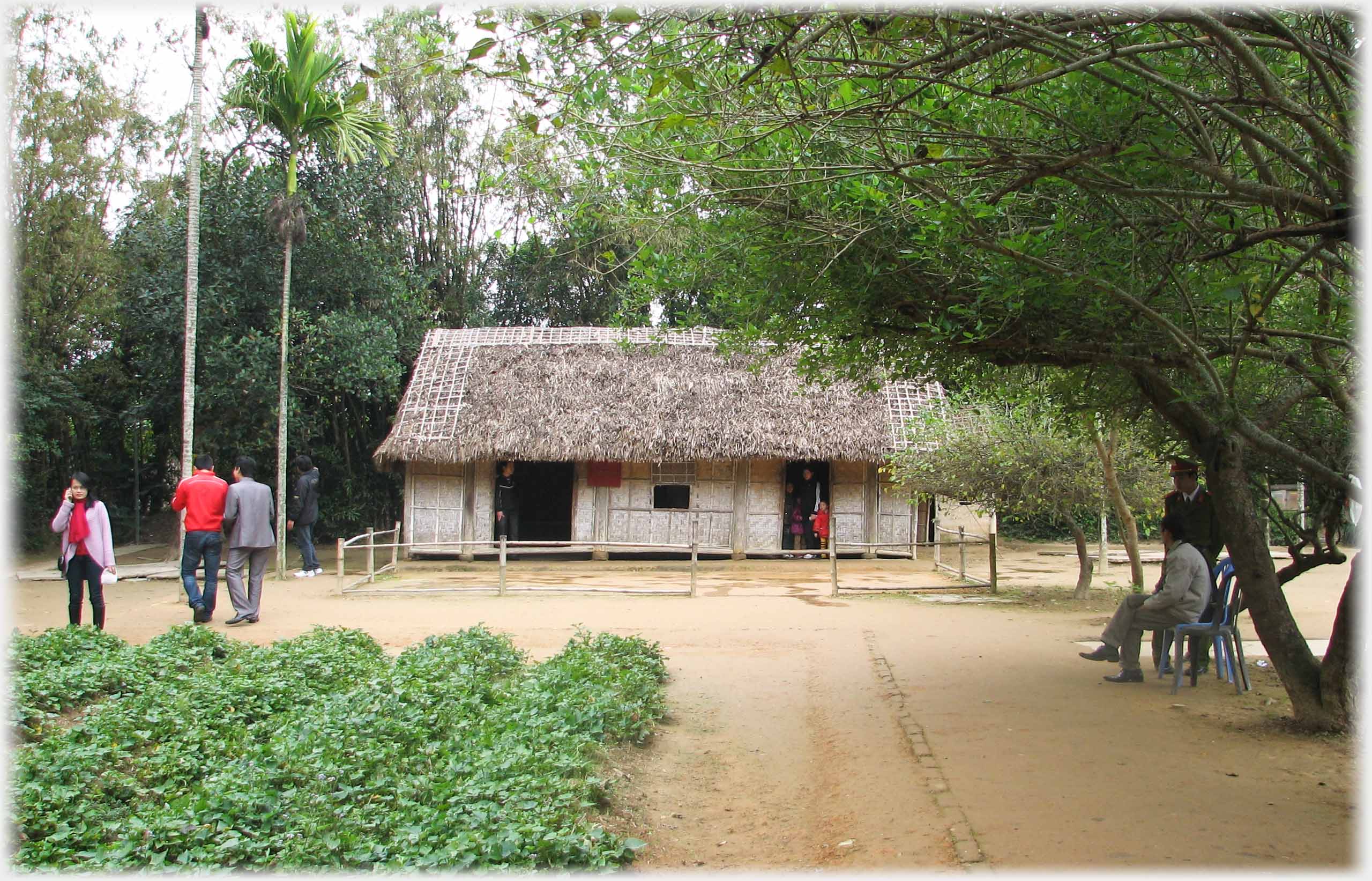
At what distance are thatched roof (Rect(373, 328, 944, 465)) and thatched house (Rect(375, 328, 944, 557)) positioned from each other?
0.03m

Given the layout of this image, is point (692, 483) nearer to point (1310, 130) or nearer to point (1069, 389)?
point (1069, 389)

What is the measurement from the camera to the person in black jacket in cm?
1700

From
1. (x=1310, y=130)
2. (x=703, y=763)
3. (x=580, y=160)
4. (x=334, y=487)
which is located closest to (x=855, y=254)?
(x=580, y=160)

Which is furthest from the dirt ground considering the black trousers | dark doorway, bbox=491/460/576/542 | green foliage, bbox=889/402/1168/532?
dark doorway, bbox=491/460/576/542

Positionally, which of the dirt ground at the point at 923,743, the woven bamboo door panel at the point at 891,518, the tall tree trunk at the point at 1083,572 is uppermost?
the woven bamboo door panel at the point at 891,518

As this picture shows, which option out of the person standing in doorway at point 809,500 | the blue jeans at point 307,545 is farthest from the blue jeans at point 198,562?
the person standing in doorway at point 809,500

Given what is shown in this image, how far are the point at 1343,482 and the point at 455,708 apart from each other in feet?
14.3

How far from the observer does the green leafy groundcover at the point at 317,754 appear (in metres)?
3.47

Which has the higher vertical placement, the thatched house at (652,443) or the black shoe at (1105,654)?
the thatched house at (652,443)

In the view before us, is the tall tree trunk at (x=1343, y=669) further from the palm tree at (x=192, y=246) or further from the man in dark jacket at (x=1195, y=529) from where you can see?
the palm tree at (x=192, y=246)

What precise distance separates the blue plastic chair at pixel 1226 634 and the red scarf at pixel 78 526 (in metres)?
8.23

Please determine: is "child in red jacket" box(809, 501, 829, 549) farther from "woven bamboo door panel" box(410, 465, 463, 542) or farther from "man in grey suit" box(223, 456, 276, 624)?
"man in grey suit" box(223, 456, 276, 624)

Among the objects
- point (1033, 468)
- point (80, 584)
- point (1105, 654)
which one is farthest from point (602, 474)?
point (1105, 654)

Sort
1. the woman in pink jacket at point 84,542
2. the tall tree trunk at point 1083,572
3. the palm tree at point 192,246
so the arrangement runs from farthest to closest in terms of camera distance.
Answer: 1. the palm tree at point 192,246
2. the tall tree trunk at point 1083,572
3. the woman in pink jacket at point 84,542
